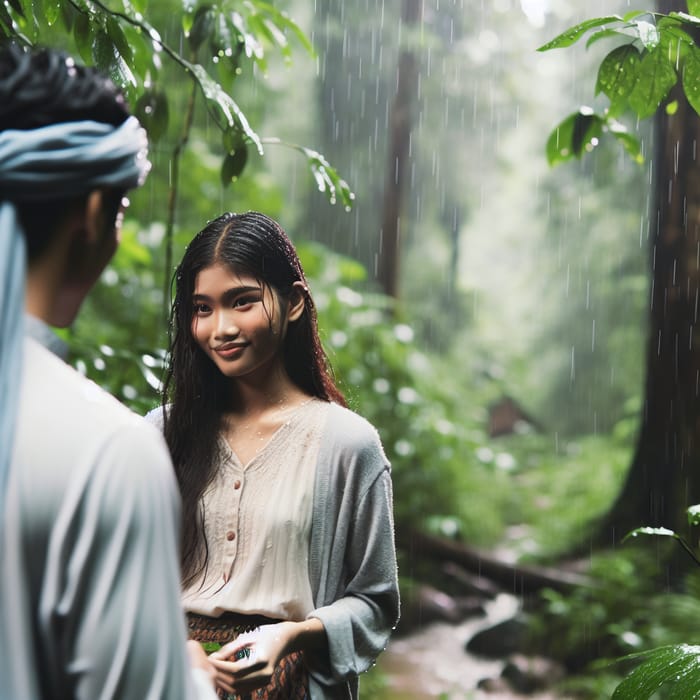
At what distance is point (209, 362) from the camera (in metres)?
2.03

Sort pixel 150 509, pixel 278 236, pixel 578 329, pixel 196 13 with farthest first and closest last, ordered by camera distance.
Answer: pixel 578 329 → pixel 196 13 → pixel 278 236 → pixel 150 509

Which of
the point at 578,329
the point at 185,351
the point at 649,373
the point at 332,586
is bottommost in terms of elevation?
the point at 578,329

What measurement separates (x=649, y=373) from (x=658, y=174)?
143 centimetres

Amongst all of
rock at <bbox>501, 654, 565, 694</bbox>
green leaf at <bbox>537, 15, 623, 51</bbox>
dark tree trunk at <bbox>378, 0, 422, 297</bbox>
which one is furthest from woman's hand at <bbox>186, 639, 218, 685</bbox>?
dark tree trunk at <bbox>378, 0, 422, 297</bbox>

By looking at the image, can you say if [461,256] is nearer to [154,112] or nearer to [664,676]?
[154,112]

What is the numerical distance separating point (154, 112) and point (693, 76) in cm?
168

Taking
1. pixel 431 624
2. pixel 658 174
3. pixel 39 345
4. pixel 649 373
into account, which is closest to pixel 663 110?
pixel 658 174

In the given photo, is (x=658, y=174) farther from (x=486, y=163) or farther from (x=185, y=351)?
(x=486, y=163)

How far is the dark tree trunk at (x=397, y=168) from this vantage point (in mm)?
11078

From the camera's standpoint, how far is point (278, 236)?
6.54 feet

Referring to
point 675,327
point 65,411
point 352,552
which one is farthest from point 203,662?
point 675,327

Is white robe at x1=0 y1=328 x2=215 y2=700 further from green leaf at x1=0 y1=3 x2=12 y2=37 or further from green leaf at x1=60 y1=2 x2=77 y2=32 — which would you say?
green leaf at x1=60 y1=2 x2=77 y2=32

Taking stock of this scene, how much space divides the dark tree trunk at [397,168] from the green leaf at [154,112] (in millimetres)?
8091

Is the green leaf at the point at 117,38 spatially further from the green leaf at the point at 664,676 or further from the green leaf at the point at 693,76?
the green leaf at the point at 664,676
